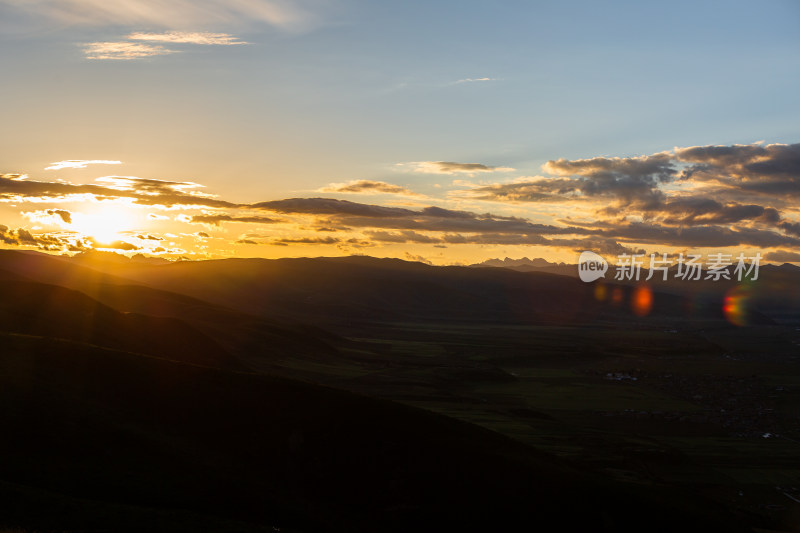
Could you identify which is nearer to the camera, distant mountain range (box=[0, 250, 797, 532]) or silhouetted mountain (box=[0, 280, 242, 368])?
distant mountain range (box=[0, 250, 797, 532])

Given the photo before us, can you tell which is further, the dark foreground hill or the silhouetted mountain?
the silhouetted mountain

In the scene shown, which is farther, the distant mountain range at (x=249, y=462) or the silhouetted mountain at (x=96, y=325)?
the silhouetted mountain at (x=96, y=325)

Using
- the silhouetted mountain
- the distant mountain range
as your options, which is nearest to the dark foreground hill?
the distant mountain range

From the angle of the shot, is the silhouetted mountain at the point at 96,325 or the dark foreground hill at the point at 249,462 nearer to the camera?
the dark foreground hill at the point at 249,462

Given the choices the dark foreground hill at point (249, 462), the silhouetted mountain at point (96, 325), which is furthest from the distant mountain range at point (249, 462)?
the silhouetted mountain at point (96, 325)

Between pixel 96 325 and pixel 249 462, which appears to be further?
pixel 96 325

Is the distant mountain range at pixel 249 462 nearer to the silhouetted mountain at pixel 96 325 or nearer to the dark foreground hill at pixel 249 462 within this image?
the dark foreground hill at pixel 249 462

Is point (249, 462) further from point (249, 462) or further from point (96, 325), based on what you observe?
point (96, 325)

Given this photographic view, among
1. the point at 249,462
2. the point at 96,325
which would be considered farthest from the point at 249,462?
the point at 96,325

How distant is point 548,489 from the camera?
209ft

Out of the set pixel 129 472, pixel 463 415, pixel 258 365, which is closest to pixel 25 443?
pixel 129 472

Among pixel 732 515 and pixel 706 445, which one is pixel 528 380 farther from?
pixel 732 515

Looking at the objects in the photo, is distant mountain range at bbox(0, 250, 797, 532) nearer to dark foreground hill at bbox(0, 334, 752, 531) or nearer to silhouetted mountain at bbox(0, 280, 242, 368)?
dark foreground hill at bbox(0, 334, 752, 531)

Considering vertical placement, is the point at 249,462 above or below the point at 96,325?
above
